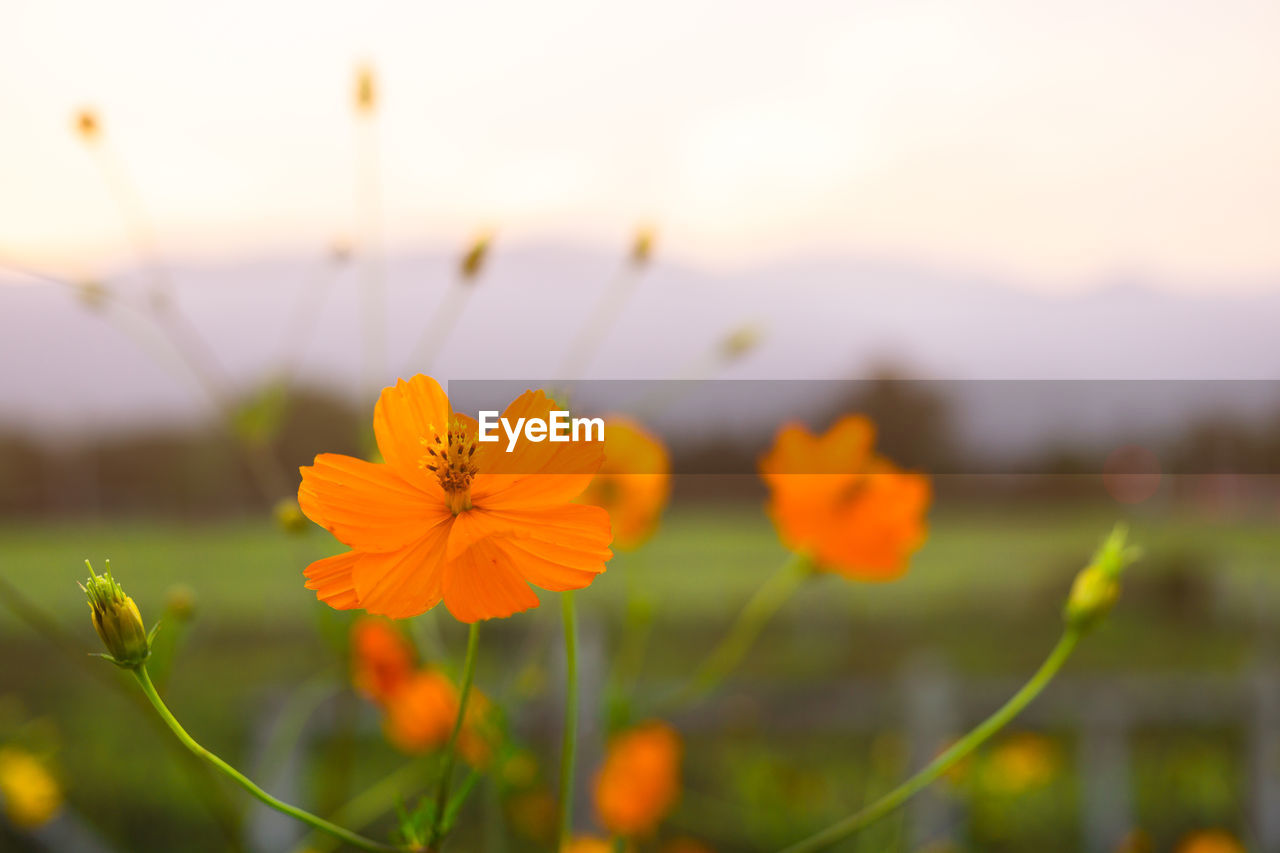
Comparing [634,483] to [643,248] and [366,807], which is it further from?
[366,807]

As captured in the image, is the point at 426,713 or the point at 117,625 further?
the point at 426,713

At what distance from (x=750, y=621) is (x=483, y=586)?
8.2 inches

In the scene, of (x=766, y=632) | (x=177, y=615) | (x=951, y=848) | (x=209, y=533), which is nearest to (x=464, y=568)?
(x=177, y=615)

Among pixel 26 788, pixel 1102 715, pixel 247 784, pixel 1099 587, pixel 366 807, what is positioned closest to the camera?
pixel 247 784

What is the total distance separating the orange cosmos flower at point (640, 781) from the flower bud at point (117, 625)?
289mm

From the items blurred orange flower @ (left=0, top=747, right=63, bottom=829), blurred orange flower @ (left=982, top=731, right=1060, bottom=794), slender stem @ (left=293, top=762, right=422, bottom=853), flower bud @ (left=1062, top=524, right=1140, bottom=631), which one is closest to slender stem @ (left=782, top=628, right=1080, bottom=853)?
flower bud @ (left=1062, top=524, right=1140, bottom=631)

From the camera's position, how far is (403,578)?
0.20m

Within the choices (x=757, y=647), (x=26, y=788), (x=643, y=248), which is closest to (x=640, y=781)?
(x=643, y=248)

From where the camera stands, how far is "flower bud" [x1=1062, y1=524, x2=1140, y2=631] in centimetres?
28

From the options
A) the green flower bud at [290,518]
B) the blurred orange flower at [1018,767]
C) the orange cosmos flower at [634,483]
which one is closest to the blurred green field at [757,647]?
the blurred orange flower at [1018,767]

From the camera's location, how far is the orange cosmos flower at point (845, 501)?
401 millimetres

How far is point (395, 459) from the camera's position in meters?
0.21

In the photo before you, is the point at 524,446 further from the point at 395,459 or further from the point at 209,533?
the point at 209,533

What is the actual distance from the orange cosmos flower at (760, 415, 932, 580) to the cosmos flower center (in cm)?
20
